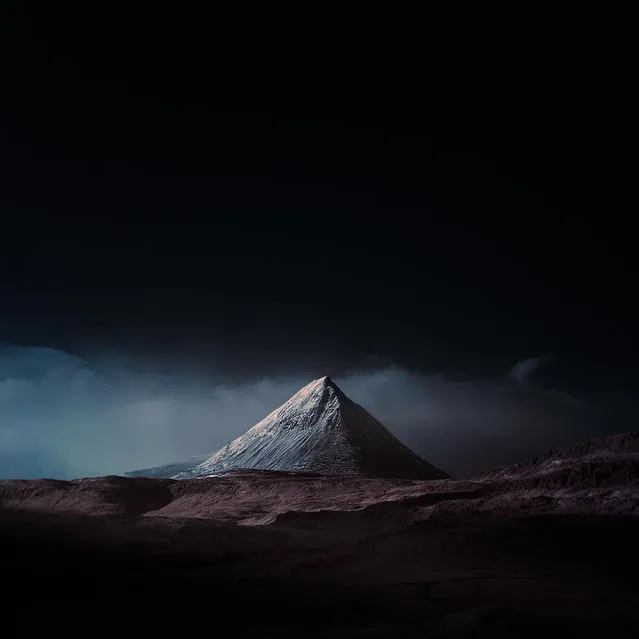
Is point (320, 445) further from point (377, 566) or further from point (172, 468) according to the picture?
point (377, 566)

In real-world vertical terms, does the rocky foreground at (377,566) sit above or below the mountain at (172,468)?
below

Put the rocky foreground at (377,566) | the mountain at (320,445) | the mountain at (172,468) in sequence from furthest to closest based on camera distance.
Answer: the mountain at (172,468), the mountain at (320,445), the rocky foreground at (377,566)

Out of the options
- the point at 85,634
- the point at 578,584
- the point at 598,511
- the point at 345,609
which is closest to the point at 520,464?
the point at 598,511

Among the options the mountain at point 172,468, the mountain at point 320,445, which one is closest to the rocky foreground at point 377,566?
the mountain at point 320,445

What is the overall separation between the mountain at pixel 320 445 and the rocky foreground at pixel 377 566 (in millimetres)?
53772

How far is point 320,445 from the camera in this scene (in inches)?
4094

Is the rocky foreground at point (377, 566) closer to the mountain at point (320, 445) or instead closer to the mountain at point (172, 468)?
the mountain at point (320, 445)

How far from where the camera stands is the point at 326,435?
107625 mm

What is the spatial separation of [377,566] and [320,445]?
83.1 meters

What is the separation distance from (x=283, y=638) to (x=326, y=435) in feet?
317

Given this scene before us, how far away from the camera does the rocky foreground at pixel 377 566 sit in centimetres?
1372

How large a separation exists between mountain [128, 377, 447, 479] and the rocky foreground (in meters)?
53.8

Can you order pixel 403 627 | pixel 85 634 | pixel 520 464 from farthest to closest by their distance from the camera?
pixel 520 464
pixel 403 627
pixel 85 634

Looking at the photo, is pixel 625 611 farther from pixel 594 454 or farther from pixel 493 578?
pixel 594 454
